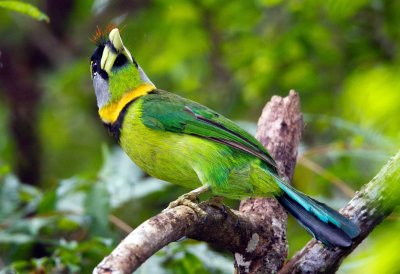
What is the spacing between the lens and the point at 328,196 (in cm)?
509

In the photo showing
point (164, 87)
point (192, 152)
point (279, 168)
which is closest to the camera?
point (192, 152)

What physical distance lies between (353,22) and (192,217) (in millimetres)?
3225

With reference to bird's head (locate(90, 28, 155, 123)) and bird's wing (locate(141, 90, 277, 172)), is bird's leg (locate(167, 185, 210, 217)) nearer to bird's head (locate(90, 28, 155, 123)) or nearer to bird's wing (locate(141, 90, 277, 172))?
bird's wing (locate(141, 90, 277, 172))

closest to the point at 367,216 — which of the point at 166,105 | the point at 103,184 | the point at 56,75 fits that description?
the point at 166,105

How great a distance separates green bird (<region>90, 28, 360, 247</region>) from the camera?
2971 mm

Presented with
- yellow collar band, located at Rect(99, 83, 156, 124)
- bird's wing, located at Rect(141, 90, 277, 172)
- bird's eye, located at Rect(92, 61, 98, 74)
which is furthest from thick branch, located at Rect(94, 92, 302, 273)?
bird's eye, located at Rect(92, 61, 98, 74)

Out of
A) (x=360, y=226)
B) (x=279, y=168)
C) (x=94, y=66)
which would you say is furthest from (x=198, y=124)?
(x=360, y=226)

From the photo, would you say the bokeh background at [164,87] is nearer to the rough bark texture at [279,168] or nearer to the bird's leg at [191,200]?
the rough bark texture at [279,168]

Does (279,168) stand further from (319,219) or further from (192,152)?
(319,219)

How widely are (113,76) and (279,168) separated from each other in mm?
904

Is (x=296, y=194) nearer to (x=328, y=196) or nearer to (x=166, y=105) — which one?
(x=166, y=105)

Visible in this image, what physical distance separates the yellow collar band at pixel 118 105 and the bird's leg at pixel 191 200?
64 cm

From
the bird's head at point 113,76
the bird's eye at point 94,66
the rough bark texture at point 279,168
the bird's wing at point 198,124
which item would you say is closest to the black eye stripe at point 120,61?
the bird's head at point 113,76

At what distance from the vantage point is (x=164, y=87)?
6.97 metres
